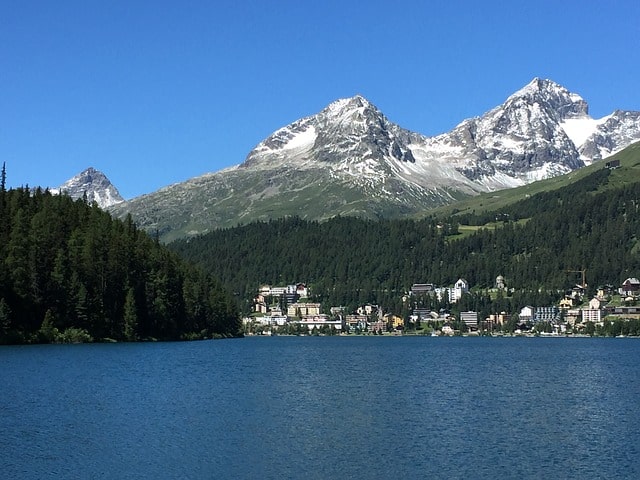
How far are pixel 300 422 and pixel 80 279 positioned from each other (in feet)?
282

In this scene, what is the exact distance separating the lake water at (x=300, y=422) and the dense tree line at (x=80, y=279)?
18.6 metres

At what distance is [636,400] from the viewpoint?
8350cm

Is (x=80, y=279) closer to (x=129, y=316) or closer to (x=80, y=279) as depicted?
(x=80, y=279)

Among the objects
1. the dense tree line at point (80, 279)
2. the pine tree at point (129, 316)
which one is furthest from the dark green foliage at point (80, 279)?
the dense tree line at point (80, 279)

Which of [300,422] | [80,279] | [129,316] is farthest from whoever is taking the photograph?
[129,316]

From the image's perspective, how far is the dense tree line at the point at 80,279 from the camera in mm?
130500

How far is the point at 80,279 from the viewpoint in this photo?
5591 inches

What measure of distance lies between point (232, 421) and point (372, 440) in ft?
38.6

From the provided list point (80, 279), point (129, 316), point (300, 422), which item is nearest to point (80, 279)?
point (80, 279)

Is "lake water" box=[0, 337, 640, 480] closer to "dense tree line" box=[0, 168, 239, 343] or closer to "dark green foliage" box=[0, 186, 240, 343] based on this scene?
"dense tree line" box=[0, 168, 239, 343]

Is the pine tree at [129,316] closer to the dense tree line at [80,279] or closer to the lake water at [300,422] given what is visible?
the dense tree line at [80,279]

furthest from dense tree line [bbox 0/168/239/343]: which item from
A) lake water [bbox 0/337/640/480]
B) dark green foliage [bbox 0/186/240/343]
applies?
lake water [bbox 0/337/640/480]

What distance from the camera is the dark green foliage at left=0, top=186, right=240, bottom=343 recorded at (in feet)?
428

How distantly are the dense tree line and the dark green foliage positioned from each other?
0.16 metres
